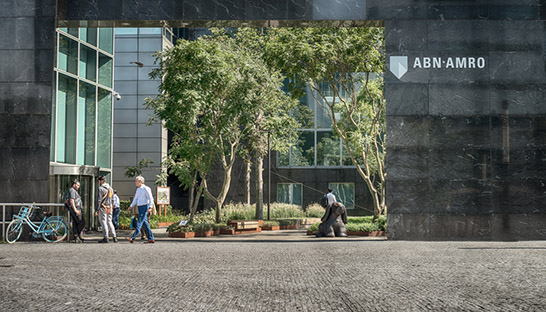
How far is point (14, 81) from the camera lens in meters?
17.7

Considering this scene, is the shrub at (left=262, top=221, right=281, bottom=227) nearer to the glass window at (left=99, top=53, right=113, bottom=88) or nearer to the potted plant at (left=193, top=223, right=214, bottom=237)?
the potted plant at (left=193, top=223, right=214, bottom=237)

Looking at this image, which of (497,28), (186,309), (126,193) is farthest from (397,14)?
(126,193)

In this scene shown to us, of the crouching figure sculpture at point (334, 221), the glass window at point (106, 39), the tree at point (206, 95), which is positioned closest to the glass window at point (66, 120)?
the glass window at point (106, 39)

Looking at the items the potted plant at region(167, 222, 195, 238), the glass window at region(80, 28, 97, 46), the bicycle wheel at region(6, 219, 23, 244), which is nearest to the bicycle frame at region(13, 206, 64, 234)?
the bicycle wheel at region(6, 219, 23, 244)

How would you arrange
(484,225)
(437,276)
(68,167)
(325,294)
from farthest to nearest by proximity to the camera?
(68,167)
(484,225)
(437,276)
(325,294)

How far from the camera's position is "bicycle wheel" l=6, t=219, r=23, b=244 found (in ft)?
56.8

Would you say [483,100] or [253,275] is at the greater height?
[483,100]

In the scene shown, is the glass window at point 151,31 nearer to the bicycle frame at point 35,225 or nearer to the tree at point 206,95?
the tree at point 206,95

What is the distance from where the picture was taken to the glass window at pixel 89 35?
26.6 m

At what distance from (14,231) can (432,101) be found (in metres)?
11.6

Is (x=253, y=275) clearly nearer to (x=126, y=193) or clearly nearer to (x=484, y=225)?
(x=484, y=225)

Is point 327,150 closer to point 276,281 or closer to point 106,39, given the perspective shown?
point 106,39

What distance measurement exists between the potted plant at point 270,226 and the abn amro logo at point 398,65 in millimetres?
13784

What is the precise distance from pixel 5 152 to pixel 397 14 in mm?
11124
